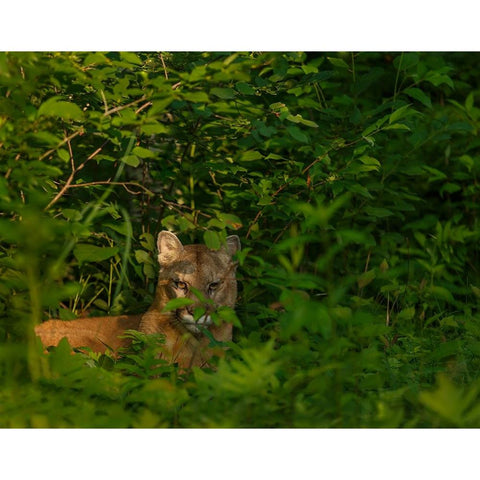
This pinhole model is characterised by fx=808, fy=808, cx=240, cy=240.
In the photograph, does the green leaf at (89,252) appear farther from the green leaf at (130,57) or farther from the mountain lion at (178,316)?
the green leaf at (130,57)

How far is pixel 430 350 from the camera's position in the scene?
6.12 m

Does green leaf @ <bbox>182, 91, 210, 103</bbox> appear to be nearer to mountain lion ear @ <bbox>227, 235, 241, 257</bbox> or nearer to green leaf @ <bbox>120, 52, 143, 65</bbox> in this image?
green leaf @ <bbox>120, 52, 143, 65</bbox>

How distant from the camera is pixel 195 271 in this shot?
630 centimetres

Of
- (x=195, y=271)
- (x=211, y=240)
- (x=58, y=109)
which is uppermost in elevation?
(x=58, y=109)


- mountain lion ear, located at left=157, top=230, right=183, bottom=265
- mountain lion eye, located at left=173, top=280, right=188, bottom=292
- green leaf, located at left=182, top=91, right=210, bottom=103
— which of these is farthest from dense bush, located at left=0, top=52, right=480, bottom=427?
mountain lion eye, located at left=173, top=280, right=188, bottom=292

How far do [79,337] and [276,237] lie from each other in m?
1.95

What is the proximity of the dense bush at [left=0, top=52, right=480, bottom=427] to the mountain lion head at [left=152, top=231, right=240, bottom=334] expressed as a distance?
177mm

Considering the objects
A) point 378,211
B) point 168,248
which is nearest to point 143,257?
point 168,248

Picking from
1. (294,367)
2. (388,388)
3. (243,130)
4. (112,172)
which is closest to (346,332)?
(294,367)

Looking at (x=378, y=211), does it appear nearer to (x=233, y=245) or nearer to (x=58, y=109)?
(x=233, y=245)

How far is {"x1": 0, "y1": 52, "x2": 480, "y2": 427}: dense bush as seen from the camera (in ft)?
15.0

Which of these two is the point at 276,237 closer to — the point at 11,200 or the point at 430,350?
the point at 430,350

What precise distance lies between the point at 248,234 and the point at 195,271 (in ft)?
2.76

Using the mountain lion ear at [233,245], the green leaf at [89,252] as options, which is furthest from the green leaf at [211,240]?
the green leaf at [89,252]
